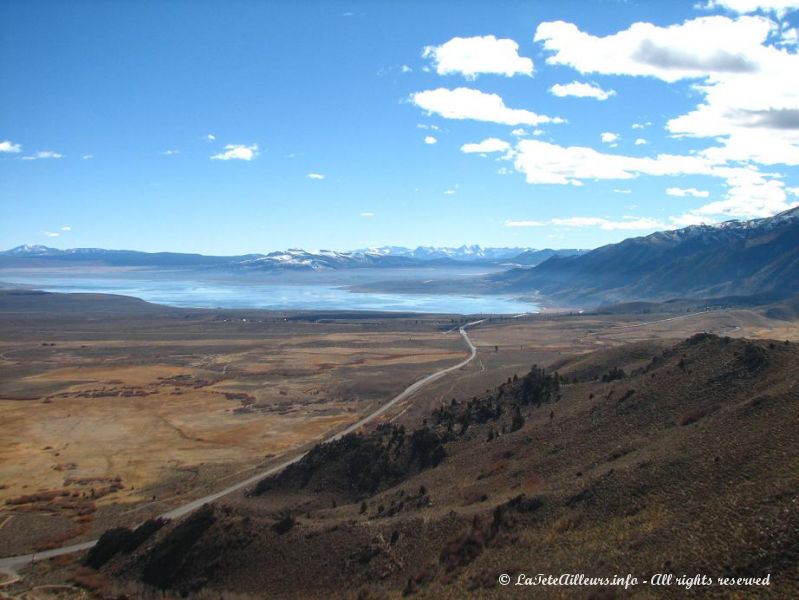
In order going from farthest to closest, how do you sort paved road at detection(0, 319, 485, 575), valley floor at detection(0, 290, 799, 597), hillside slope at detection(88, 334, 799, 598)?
paved road at detection(0, 319, 485, 575) < valley floor at detection(0, 290, 799, 597) < hillside slope at detection(88, 334, 799, 598)

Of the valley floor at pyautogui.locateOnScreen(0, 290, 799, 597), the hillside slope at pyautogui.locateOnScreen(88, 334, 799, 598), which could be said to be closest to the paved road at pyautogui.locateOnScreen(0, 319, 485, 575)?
the valley floor at pyautogui.locateOnScreen(0, 290, 799, 597)

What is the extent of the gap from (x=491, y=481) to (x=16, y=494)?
3553cm

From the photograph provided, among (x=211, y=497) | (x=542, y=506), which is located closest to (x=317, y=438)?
(x=211, y=497)

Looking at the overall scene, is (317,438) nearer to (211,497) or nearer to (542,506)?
(211,497)

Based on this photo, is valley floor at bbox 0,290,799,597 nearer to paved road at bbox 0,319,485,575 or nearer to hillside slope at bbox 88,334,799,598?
hillside slope at bbox 88,334,799,598

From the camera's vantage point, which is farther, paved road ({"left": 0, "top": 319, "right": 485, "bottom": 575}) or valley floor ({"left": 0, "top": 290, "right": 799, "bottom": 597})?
paved road ({"left": 0, "top": 319, "right": 485, "bottom": 575})

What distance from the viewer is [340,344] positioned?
142m

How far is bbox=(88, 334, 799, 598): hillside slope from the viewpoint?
63.9ft

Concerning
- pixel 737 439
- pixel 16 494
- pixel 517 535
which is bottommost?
pixel 16 494

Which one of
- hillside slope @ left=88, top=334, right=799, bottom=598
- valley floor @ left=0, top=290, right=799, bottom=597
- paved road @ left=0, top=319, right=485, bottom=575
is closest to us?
hillside slope @ left=88, top=334, right=799, bottom=598

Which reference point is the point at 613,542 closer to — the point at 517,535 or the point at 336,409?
the point at 517,535

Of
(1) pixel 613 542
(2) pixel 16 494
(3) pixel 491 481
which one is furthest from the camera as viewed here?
(2) pixel 16 494

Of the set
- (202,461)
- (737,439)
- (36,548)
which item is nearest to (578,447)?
(737,439)

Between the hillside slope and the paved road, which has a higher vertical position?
the hillside slope
